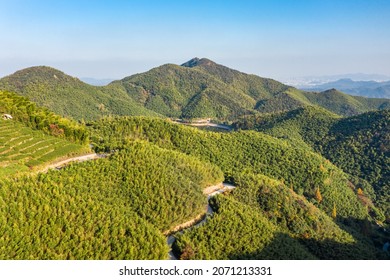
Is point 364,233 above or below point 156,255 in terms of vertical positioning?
below

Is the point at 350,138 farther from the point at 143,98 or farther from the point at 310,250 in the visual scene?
the point at 143,98

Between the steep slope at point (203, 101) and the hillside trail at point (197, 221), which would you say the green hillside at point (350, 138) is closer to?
the hillside trail at point (197, 221)

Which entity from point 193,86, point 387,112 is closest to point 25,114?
point 387,112

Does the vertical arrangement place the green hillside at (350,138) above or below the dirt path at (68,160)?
below

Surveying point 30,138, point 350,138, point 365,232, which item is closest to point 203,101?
point 350,138

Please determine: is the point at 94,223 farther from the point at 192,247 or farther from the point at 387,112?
the point at 387,112

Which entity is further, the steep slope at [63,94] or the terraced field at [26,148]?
the steep slope at [63,94]

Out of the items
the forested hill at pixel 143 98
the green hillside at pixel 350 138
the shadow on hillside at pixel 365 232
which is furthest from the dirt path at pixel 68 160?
the forested hill at pixel 143 98

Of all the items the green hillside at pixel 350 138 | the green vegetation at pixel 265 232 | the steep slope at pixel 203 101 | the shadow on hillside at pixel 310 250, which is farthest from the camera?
the steep slope at pixel 203 101
